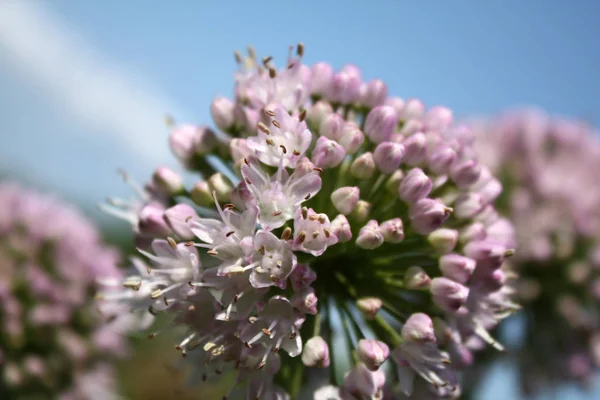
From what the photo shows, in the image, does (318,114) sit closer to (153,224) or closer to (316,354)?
(153,224)

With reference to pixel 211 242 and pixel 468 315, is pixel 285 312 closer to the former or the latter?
pixel 211 242

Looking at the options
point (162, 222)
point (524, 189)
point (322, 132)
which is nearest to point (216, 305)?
point (162, 222)

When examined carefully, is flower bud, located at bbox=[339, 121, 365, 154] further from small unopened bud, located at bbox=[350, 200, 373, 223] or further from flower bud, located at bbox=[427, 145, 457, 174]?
flower bud, located at bbox=[427, 145, 457, 174]

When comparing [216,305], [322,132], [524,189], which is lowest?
[216,305]

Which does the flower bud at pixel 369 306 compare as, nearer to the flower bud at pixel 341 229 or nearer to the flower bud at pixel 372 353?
the flower bud at pixel 372 353

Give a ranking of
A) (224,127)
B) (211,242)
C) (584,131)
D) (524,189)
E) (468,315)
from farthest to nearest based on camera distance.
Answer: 1. (584,131)
2. (524,189)
3. (224,127)
4. (468,315)
5. (211,242)

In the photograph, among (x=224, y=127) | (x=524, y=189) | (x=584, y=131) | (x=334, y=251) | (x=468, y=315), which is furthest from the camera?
(x=584, y=131)

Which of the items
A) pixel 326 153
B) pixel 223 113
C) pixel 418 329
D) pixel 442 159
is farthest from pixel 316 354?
pixel 223 113
